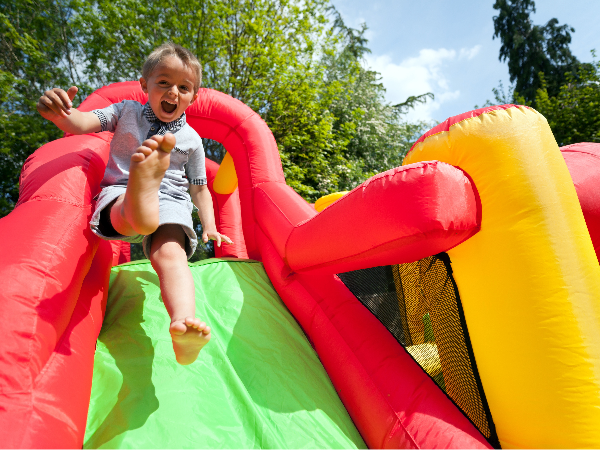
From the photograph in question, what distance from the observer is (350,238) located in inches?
46.0

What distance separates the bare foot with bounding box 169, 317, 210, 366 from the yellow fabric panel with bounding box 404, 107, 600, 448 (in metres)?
0.76

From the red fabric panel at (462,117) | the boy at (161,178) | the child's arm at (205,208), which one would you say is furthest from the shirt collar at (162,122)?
the red fabric panel at (462,117)

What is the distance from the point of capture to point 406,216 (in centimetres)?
99

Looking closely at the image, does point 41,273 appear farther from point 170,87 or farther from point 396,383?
point 396,383

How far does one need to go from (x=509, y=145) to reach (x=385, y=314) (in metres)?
0.87

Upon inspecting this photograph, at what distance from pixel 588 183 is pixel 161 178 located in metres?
1.47

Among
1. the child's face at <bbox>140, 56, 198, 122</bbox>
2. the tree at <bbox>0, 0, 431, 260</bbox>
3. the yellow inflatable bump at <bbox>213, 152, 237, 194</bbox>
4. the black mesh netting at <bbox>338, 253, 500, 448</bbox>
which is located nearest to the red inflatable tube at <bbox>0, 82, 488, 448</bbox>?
the black mesh netting at <bbox>338, 253, 500, 448</bbox>

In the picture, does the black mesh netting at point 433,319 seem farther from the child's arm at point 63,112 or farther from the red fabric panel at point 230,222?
the red fabric panel at point 230,222

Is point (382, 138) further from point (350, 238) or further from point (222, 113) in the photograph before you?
point (350, 238)

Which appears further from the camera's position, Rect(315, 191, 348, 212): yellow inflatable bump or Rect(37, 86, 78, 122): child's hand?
Rect(315, 191, 348, 212): yellow inflatable bump

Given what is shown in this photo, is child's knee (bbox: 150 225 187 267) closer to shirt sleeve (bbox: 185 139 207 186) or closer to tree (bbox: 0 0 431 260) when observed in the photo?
shirt sleeve (bbox: 185 139 207 186)

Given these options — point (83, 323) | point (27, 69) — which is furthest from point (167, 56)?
point (27, 69)

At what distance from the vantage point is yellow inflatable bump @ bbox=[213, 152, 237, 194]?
289 centimetres

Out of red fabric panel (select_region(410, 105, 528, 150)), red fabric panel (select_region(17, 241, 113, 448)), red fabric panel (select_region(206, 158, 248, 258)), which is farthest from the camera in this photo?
red fabric panel (select_region(206, 158, 248, 258))
